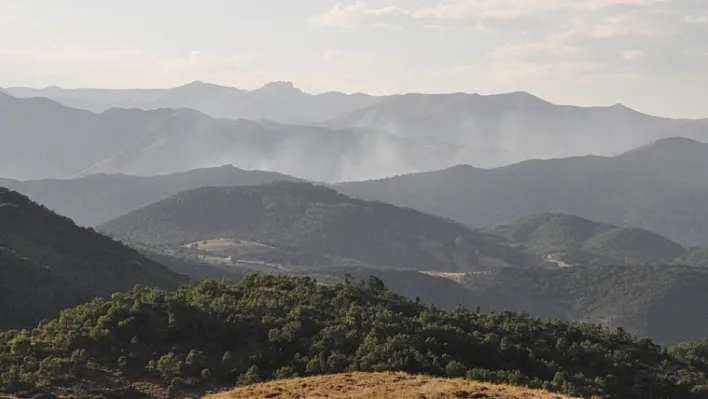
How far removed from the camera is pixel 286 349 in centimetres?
3681

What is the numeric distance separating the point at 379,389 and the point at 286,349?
11.4 meters

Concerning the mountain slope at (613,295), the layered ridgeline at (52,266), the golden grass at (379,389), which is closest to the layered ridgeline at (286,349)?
the golden grass at (379,389)

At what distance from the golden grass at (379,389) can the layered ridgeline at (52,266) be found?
3332 centimetres

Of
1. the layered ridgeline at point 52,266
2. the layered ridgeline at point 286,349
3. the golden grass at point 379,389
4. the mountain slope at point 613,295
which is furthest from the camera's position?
the mountain slope at point 613,295

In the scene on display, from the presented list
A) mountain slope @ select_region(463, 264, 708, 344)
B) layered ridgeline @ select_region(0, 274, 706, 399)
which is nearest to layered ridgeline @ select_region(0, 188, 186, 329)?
layered ridgeline @ select_region(0, 274, 706, 399)

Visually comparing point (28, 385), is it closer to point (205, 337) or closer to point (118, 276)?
point (205, 337)

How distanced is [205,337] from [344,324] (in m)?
6.17

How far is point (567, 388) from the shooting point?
33.5 meters

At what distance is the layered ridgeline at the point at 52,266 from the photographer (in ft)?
200

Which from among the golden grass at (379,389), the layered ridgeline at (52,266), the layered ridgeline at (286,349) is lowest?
the layered ridgeline at (52,266)

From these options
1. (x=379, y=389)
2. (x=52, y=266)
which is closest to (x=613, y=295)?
(x=52, y=266)

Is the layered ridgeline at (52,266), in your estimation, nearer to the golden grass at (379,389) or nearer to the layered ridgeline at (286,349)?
the layered ridgeline at (286,349)

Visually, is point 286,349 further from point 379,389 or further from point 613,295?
point 613,295

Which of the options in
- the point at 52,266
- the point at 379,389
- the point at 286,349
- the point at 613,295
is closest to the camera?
the point at 379,389
